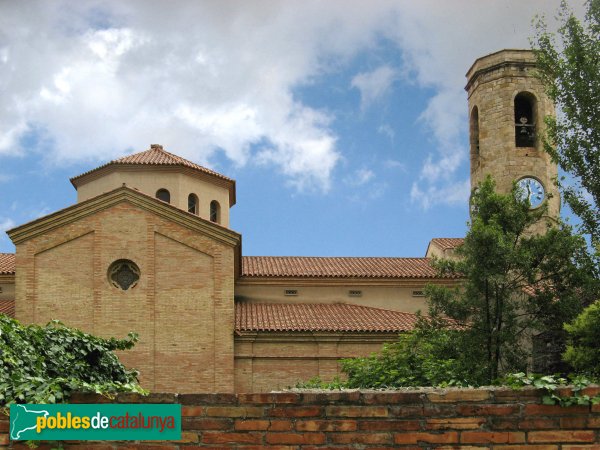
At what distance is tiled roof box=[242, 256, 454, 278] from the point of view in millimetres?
24984

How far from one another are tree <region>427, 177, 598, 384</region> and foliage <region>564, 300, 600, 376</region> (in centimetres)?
172

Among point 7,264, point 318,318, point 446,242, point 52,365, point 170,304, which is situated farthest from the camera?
point 446,242

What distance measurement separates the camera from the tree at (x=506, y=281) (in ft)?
56.1

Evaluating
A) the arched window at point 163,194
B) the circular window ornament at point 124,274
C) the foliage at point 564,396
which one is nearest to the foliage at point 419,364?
the circular window ornament at point 124,274

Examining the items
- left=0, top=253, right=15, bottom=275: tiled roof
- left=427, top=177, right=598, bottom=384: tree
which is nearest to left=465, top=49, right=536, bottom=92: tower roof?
left=427, top=177, right=598, bottom=384: tree

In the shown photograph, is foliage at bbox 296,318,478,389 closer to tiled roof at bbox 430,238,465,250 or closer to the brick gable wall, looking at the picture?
the brick gable wall

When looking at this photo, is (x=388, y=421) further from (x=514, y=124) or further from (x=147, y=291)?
(x=514, y=124)

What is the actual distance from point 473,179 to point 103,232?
12.8 m

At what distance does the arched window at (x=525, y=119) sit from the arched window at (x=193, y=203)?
10.9m

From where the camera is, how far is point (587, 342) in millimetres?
15320

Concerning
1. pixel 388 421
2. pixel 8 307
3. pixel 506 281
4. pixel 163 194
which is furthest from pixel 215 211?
pixel 388 421

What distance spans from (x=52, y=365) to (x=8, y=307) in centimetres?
1506

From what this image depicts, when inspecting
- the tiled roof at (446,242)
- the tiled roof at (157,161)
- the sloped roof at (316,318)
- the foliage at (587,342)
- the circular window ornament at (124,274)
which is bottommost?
the foliage at (587,342)

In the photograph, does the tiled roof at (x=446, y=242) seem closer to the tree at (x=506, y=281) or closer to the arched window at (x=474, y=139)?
the arched window at (x=474, y=139)
